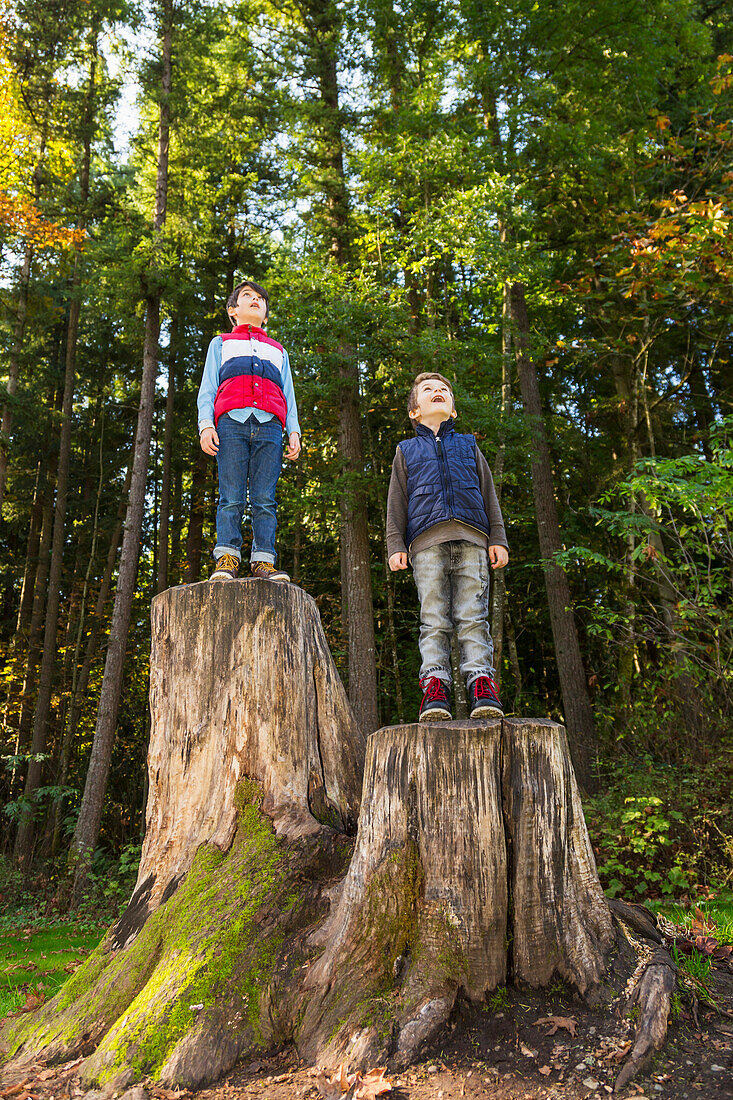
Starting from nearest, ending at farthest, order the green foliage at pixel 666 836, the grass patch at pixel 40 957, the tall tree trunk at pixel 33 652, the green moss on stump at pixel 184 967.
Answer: the green moss on stump at pixel 184 967 → the grass patch at pixel 40 957 → the green foliage at pixel 666 836 → the tall tree trunk at pixel 33 652

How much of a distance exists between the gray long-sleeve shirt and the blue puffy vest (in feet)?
0.12

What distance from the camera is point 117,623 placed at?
468 inches

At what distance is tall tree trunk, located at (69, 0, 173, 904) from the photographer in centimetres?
1148

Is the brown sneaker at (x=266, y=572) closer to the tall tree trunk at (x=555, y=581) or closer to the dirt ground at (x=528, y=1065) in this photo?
the dirt ground at (x=528, y=1065)

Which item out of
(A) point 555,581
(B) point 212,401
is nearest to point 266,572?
(B) point 212,401

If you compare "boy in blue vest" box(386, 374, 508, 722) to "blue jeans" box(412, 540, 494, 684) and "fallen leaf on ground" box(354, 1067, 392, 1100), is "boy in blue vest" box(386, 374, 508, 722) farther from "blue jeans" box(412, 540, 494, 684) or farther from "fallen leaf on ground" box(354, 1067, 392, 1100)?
"fallen leaf on ground" box(354, 1067, 392, 1100)

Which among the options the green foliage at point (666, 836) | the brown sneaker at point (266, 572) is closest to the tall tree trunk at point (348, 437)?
the green foliage at point (666, 836)

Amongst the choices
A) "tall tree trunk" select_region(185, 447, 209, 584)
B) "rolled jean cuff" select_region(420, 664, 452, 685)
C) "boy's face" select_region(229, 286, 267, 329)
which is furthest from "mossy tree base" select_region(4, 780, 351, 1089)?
"tall tree trunk" select_region(185, 447, 209, 584)

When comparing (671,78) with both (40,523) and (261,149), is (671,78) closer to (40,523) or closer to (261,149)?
(261,149)

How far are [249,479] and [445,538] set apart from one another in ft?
4.63

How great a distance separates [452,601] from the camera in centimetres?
384

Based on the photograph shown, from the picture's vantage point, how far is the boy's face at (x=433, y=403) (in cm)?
412

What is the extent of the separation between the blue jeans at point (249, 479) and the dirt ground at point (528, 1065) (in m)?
2.52

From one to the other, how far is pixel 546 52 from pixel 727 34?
4.18 m
